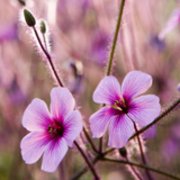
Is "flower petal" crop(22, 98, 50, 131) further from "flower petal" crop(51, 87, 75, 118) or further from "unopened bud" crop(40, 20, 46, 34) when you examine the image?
"unopened bud" crop(40, 20, 46, 34)

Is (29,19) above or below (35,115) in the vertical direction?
above

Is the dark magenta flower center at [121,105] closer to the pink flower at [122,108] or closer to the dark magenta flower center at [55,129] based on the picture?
the pink flower at [122,108]

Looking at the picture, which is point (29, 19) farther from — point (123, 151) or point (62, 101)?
point (123, 151)

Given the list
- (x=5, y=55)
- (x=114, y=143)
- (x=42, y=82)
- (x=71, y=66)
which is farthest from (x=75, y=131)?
(x=5, y=55)

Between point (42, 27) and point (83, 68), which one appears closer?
point (42, 27)

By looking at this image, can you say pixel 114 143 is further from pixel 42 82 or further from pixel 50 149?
pixel 42 82

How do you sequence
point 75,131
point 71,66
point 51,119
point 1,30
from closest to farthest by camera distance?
point 75,131 < point 51,119 < point 71,66 < point 1,30

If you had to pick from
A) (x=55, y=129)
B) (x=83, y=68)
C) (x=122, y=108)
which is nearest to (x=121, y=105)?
(x=122, y=108)
